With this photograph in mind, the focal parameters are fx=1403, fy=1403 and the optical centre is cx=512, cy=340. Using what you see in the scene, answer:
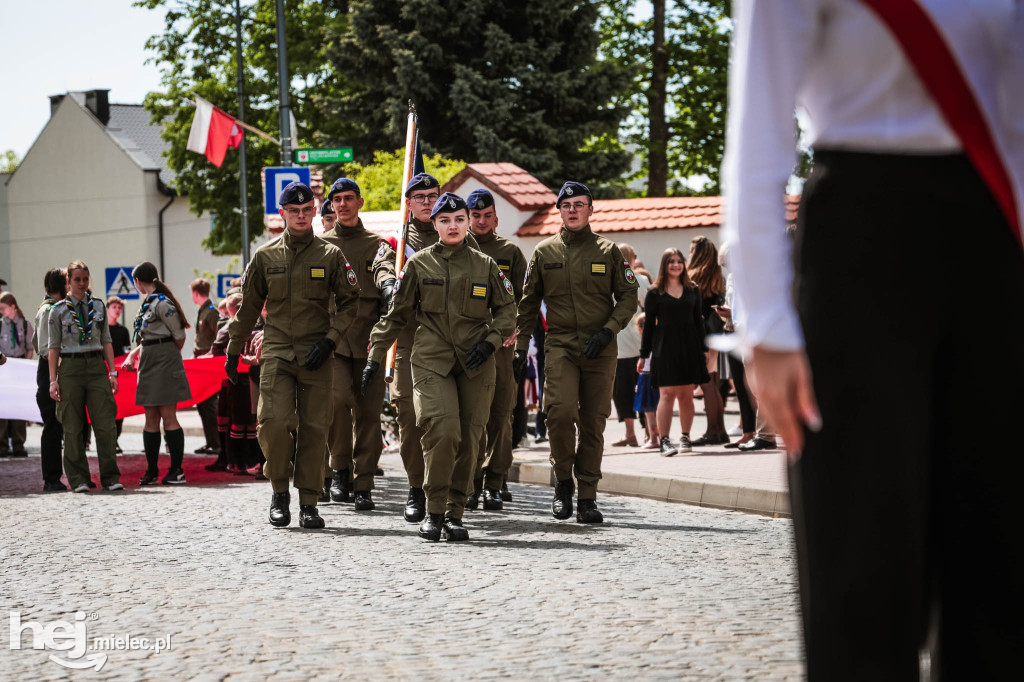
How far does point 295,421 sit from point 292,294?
830 mm

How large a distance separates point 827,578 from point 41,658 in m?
3.93

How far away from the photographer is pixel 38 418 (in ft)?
45.4

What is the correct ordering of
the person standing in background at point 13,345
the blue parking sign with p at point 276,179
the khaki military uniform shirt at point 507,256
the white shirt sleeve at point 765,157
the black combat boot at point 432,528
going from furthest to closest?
the blue parking sign with p at point 276,179, the person standing in background at point 13,345, the khaki military uniform shirt at point 507,256, the black combat boot at point 432,528, the white shirt sleeve at point 765,157

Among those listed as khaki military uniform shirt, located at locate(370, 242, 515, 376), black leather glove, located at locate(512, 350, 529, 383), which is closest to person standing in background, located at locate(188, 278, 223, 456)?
black leather glove, located at locate(512, 350, 529, 383)

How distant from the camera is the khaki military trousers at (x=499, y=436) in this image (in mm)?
9797

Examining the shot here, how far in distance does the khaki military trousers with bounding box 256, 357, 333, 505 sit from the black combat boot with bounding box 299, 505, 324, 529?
0.13 feet

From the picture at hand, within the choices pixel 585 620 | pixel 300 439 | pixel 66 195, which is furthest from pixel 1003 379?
pixel 66 195

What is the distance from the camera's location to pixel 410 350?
9547mm

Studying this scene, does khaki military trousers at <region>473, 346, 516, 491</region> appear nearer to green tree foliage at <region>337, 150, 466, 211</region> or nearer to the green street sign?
the green street sign

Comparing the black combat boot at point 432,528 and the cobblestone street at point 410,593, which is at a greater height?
the black combat boot at point 432,528

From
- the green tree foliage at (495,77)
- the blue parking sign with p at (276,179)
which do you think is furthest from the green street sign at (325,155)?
the green tree foliage at (495,77)

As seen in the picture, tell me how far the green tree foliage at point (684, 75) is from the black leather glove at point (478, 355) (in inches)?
1207

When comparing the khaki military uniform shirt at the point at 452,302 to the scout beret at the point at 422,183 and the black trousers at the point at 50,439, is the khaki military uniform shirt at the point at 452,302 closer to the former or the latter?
the scout beret at the point at 422,183

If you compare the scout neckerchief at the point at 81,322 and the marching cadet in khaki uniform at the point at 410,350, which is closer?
the marching cadet in khaki uniform at the point at 410,350
